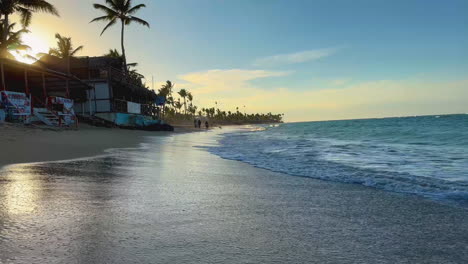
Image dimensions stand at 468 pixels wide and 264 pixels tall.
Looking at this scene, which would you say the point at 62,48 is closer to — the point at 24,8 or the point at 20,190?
the point at 24,8

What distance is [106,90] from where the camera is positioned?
27.6 metres

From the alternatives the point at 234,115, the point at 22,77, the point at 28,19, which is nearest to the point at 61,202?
the point at 22,77

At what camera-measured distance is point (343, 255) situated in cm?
198

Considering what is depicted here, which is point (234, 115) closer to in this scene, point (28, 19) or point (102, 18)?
point (102, 18)

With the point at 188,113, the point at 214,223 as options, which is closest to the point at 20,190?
the point at 214,223

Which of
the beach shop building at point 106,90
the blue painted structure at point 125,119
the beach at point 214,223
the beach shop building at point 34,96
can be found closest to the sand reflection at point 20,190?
the beach at point 214,223

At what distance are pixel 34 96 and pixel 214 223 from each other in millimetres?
20545

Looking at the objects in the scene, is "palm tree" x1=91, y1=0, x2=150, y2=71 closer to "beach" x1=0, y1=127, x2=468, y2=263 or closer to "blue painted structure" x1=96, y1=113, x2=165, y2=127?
"blue painted structure" x1=96, y1=113, x2=165, y2=127

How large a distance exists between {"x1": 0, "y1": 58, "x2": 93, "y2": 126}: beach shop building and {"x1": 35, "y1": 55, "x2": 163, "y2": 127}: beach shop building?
148 centimetres

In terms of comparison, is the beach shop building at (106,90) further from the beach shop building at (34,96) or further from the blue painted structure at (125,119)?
the beach shop building at (34,96)

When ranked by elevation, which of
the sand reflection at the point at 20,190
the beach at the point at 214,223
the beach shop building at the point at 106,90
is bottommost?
the beach at the point at 214,223

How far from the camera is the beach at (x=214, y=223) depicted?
1948 millimetres

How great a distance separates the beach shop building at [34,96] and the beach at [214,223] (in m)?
14.2

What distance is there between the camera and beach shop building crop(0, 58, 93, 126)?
15977 millimetres
